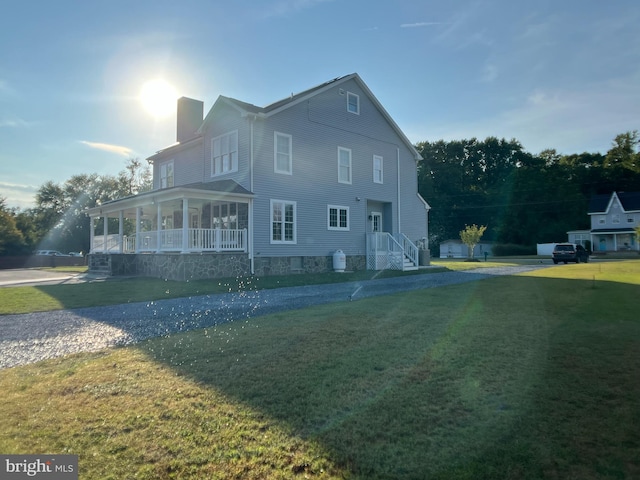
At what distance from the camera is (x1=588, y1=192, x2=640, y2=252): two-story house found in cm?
5034

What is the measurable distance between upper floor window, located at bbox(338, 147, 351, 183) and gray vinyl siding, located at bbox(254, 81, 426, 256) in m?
0.26

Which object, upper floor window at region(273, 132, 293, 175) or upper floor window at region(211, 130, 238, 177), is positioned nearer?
upper floor window at region(273, 132, 293, 175)

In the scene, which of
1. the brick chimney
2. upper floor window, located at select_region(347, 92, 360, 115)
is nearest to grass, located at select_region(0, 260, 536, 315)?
upper floor window, located at select_region(347, 92, 360, 115)

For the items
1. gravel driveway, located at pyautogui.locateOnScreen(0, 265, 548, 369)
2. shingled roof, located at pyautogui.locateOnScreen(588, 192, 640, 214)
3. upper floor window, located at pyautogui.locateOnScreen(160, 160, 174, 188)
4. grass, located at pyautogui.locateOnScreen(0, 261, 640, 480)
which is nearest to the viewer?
grass, located at pyautogui.locateOnScreen(0, 261, 640, 480)

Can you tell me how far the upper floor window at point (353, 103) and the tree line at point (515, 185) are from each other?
130ft

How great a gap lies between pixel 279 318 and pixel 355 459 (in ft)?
16.9

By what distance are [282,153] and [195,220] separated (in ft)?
20.6

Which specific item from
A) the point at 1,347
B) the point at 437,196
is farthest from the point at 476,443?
the point at 437,196

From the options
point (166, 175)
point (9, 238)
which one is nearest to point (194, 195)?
point (166, 175)

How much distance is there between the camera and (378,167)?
23906 mm

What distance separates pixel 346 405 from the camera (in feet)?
12.0

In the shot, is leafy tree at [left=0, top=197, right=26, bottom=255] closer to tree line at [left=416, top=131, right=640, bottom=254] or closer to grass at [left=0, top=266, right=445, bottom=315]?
grass at [left=0, top=266, right=445, bottom=315]

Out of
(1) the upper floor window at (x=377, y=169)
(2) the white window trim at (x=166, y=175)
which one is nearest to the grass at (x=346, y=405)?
(1) the upper floor window at (x=377, y=169)

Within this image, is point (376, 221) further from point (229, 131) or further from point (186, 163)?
point (186, 163)
